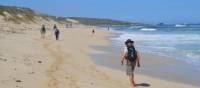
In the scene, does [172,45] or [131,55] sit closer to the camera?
[131,55]

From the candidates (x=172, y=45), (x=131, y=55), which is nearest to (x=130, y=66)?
(x=131, y=55)

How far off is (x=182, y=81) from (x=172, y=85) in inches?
49.7

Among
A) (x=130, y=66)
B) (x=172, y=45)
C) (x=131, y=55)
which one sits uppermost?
(x=131, y=55)

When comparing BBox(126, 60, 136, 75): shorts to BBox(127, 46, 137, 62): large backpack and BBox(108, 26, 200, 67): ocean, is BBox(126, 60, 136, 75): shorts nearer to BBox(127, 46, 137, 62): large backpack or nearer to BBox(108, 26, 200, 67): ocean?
BBox(127, 46, 137, 62): large backpack

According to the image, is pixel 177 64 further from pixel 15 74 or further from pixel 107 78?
pixel 15 74

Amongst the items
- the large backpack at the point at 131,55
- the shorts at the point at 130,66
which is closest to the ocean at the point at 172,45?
the shorts at the point at 130,66

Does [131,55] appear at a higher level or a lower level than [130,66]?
higher

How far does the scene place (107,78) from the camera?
13.3m

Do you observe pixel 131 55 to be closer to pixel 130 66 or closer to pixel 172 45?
pixel 130 66

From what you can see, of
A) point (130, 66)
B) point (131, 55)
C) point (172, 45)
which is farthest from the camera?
point (172, 45)

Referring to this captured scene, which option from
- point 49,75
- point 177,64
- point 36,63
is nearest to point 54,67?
point 36,63

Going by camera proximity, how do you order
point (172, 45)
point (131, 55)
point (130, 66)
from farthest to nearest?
point (172, 45) < point (130, 66) < point (131, 55)

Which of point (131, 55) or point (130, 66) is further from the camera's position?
point (130, 66)

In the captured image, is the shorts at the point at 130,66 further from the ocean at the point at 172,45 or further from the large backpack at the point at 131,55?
the ocean at the point at 172,45
